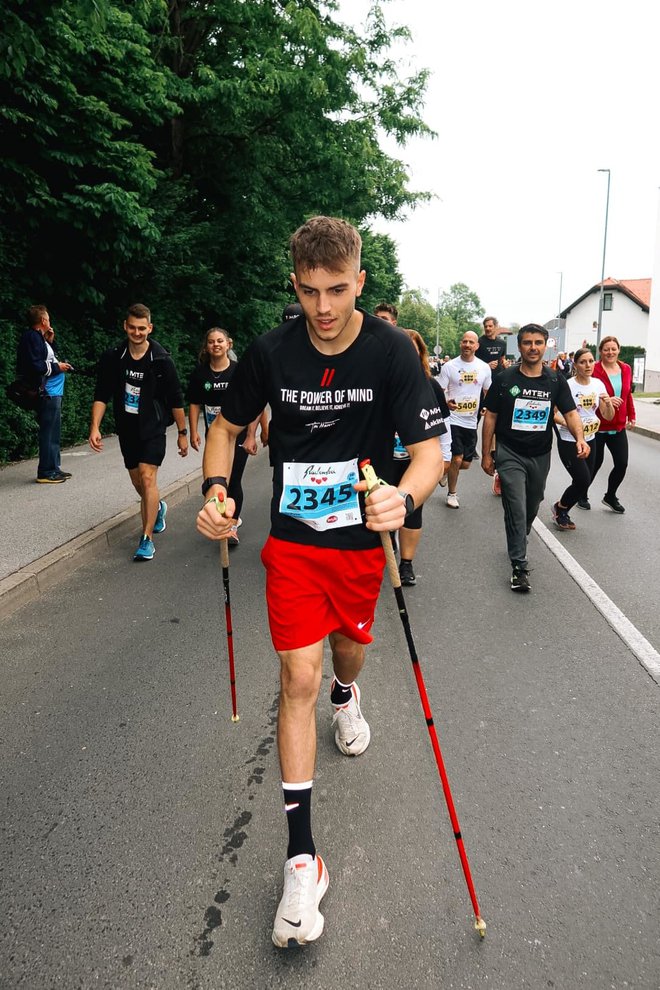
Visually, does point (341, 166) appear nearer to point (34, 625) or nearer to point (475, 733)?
point (34, 625)

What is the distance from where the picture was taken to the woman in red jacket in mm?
8555

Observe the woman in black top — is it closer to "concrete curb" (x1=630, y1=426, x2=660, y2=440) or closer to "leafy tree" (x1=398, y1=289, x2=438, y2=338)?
"concrete curb" (x1=630, y1=426, x2=660, y2=440)

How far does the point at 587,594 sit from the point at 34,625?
13.7 feet

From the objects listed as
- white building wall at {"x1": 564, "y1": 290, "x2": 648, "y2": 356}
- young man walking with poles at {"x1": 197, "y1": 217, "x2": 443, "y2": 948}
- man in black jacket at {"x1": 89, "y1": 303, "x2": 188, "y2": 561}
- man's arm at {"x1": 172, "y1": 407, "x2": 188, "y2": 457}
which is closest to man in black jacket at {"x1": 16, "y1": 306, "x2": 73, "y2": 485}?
man's arm at {"x1": 172, "y1": 407, "x2": 188, "y2": 457}

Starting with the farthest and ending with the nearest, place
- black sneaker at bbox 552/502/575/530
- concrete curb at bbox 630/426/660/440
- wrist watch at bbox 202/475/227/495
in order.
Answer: concrete curb at bbox 630/426/660/440, black sneaker at bbox 552/502/575/530, wrist watch at bbox 202/475/227/495

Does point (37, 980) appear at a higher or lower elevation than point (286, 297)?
lower

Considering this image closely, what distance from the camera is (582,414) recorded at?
823 centimetres

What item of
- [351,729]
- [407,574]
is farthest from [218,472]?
[407,574]

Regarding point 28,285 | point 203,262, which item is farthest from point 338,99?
point 28,285

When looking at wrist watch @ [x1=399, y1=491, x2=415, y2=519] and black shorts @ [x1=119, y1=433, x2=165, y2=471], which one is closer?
wrist watch @ [x1=399, y1=491, x2=415, y2=519]

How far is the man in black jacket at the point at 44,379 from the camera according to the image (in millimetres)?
9008

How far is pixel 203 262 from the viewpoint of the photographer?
16453mm

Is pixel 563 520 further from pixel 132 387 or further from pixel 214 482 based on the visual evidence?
pixel 214 482

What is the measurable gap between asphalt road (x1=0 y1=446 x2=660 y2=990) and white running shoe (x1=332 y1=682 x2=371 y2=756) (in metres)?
0.08
